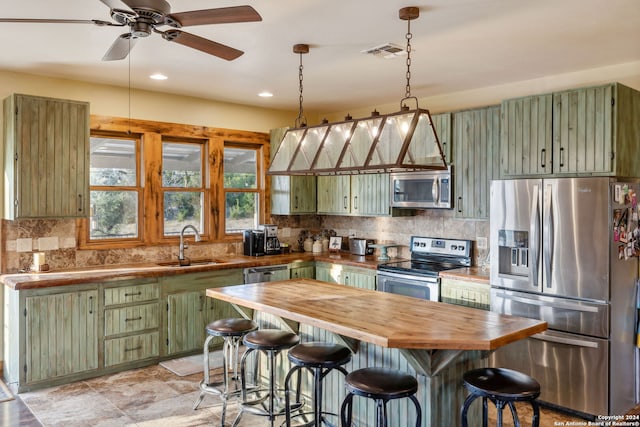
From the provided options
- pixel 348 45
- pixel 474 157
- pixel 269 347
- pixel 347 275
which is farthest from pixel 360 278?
pixel 348 45

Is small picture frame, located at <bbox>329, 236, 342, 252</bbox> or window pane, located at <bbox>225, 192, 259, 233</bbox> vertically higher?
window pane, located at <bbox>225, 192, 259, 233</bbox>

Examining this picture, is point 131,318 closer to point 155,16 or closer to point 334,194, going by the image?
point 334,194

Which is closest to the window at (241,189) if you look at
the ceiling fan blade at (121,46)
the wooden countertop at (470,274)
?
the wooden countertop at (470,274)

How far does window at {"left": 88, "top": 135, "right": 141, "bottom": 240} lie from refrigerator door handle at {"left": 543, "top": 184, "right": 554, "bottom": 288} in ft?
12.8

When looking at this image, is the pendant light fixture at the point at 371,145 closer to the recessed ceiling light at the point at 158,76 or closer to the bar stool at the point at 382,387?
the bar stool at the point at 382,387

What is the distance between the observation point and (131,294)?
454 cm

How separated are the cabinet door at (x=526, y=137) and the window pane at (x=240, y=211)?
3.08 meters

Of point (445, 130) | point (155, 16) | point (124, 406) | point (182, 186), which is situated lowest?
point (124, 406)

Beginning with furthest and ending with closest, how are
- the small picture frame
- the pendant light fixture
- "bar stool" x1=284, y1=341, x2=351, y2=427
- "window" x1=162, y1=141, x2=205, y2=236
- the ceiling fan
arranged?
the small picture frame
"window" x1=162, y1=141, x2=205, y2=236
the pendant light fixture
"bar stool" x1=284, y1=341, x2=351, y2=427
the ceiling fan

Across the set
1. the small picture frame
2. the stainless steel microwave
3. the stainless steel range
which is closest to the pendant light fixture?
the stainless steel microwave

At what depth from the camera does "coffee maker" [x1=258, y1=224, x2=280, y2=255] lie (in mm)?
5852

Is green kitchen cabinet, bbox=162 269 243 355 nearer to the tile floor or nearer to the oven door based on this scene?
the tile floor

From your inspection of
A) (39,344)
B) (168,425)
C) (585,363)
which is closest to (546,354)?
(585,363)

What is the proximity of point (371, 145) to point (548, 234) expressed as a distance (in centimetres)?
167
